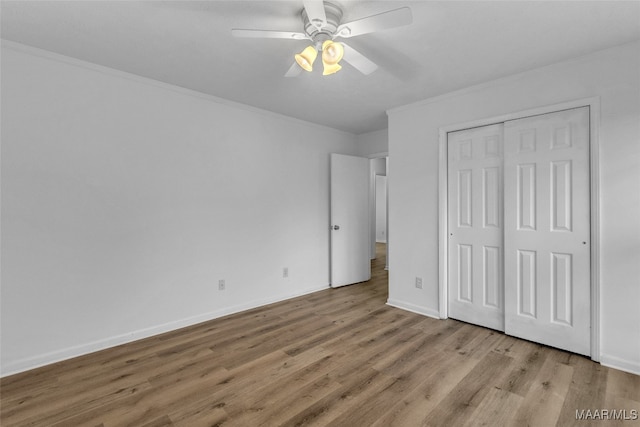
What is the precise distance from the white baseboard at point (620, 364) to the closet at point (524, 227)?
0.12 metres

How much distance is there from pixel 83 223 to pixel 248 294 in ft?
5.90

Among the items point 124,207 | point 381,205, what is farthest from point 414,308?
point 381,205

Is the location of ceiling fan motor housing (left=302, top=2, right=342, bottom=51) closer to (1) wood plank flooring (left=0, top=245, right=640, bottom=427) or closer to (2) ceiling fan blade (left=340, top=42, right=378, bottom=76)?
(2) ceiling fan blade (left=340, top=42, right=378, bottom=76)

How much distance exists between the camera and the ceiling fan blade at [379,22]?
1.51 meters

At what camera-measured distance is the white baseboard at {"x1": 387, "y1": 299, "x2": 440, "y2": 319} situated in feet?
10.8

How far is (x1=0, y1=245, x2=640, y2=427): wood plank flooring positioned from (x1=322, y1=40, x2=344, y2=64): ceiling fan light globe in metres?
2.15

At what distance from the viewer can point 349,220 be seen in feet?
15.2

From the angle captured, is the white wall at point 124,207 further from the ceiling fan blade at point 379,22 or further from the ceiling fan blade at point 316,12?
the ceiling fan blade at point 379,22

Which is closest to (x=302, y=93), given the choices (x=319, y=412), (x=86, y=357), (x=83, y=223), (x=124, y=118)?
(x=124, y=118)

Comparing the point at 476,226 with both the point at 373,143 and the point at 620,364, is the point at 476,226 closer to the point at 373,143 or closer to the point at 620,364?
the point at 620,364

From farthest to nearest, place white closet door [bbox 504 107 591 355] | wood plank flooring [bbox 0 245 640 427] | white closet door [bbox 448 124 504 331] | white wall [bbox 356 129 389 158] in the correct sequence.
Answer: white wall [bbox 356 129 389 158] → white closet door [bbox 448 124 504 331] → white closet door [bbox 504 107 591 355] → wood plank flooring [bbox 0 245 640 427]

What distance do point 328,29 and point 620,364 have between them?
3.19 meters

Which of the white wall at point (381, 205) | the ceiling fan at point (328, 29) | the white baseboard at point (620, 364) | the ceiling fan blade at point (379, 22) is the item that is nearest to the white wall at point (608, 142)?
the white baseboard at point (620, 364)

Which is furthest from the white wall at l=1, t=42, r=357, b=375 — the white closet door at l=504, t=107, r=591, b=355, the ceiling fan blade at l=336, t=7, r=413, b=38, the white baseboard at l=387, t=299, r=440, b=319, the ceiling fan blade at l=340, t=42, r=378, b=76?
the white closet door at l=504, t=107, r=591, b=355
